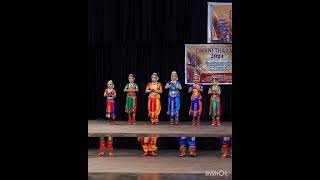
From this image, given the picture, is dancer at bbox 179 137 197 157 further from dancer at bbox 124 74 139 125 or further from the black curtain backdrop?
the black curtain backdrop

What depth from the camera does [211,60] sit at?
8461 mm

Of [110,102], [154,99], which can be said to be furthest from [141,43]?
[110,102]

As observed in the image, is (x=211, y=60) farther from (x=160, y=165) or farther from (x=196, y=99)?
(x=160, y=165)

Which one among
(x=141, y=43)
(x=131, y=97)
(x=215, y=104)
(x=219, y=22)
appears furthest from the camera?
(x=141, y=43)

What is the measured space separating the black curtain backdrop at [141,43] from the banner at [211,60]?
199 millimetres

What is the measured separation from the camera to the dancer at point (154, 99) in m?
7.86

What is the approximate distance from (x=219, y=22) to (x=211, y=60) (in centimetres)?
64

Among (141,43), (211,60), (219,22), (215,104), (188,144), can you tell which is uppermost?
(219,22)

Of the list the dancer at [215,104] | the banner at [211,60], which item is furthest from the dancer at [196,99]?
the banner at [211,60]

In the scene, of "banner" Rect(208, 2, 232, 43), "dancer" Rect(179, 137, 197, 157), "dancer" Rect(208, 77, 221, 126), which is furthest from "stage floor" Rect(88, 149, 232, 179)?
"banner" Rect(208, 2, 232, 43)

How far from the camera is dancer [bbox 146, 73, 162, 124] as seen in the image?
7.86 m
